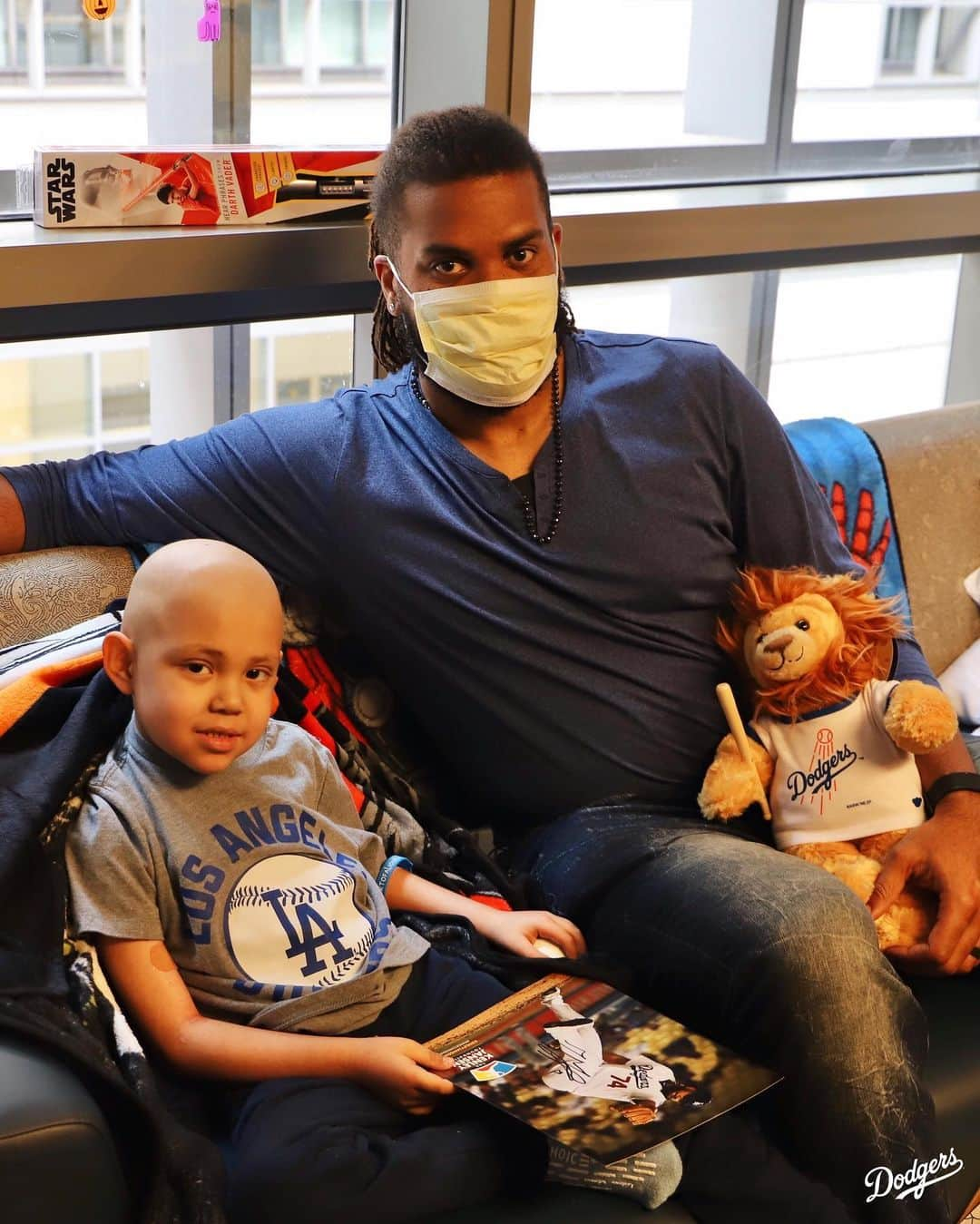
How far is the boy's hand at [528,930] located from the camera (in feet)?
4.90

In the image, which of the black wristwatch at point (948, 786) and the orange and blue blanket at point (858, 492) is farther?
the orange and blue blanket at point (858, 492)

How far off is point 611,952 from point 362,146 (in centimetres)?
118

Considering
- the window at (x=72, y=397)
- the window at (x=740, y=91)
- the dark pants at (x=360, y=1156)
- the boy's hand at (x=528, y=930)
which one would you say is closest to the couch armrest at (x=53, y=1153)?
the dark pants at (x=360, y=1156)

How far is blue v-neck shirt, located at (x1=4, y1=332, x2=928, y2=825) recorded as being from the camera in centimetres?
170

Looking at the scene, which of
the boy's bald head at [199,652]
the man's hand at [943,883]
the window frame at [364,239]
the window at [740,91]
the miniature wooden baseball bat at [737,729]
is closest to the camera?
the boy's bald head at [199,652]

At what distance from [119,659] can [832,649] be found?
0.85 metres

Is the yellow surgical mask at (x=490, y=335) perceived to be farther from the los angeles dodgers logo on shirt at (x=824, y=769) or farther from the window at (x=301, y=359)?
the window at (x=301, y=359)

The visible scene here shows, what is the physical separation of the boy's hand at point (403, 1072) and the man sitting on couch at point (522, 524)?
0.36m

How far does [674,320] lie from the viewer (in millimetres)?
3334

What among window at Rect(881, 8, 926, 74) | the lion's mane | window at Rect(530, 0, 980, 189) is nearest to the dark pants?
the lion's mane

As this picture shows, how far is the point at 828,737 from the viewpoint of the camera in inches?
67.6

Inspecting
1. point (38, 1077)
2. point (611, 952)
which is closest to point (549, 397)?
point (611, 952)

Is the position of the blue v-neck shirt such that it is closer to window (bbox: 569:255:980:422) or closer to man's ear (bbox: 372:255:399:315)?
man's ear (bbox: 372:255:399:315)

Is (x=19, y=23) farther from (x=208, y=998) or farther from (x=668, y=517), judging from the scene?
(x=208, y=998)
